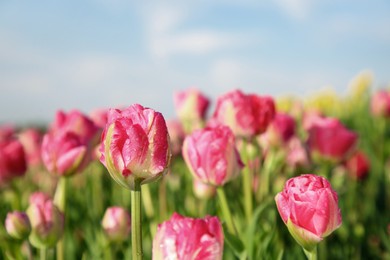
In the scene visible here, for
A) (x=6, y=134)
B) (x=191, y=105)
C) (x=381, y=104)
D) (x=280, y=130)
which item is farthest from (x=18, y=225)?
(x=381, y=104)

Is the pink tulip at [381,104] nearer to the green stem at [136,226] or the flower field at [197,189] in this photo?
the flower field at [197,189]

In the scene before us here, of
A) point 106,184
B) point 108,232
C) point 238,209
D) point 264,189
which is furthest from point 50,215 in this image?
point 106,184

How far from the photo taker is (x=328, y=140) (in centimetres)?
209

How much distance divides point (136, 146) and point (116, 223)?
1.83 ft

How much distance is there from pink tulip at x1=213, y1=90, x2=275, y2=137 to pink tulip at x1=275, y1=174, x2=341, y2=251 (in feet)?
2.10

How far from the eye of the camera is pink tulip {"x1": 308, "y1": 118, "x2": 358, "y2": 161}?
6.83ft

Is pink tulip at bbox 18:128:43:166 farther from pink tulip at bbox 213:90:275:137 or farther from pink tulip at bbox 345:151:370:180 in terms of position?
pink tulip at bbox 213:90:275:137

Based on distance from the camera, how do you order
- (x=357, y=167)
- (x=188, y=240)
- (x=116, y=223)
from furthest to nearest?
(x=357, y=167) → (x=116, y=223) → (x=188, y=240)

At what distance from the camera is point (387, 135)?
5.18 metres

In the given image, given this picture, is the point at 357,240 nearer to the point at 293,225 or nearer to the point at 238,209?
the point at 238,209

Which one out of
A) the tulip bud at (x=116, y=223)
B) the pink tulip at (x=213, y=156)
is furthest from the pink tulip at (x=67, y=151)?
the pink tulip at (x=213, y=156)

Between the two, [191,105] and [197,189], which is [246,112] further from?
[191,105]

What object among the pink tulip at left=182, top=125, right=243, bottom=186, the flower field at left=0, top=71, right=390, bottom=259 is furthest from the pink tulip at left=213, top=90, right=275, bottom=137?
the pink tulip at left=182, top=125, right=243, bottom=186

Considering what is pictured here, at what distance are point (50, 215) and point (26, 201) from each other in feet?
4.77
